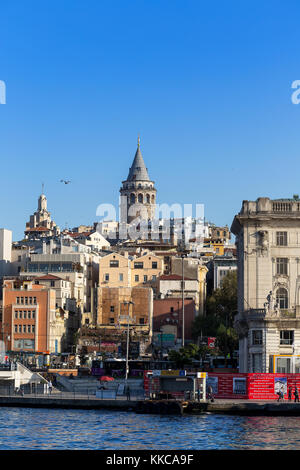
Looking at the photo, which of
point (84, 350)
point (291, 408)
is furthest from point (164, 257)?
point (291, 408)

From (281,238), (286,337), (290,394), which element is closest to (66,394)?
(286,337)

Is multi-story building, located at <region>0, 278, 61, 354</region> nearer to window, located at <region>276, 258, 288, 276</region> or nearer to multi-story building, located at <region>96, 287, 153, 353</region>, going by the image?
multi-story building, located at <region>96, 287, 153, 353</region>

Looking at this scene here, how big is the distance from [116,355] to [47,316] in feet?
31.0

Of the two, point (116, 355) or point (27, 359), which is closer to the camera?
point (27, 359)

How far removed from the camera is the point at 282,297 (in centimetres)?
7544

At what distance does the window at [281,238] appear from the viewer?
250 feet

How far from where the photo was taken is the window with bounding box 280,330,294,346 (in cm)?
7250

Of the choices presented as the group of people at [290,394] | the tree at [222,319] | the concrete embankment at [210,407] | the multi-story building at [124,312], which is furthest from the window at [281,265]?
the multi-story building at [124,312]

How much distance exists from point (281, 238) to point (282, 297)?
4607mm

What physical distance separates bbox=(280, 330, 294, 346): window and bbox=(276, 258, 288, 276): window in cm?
520

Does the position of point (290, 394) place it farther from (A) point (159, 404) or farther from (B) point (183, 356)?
(B) point (183, 356)

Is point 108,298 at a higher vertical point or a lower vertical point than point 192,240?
lower

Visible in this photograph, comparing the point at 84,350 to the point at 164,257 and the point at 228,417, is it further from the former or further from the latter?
the point at 228,417

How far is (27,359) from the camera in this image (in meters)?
107
